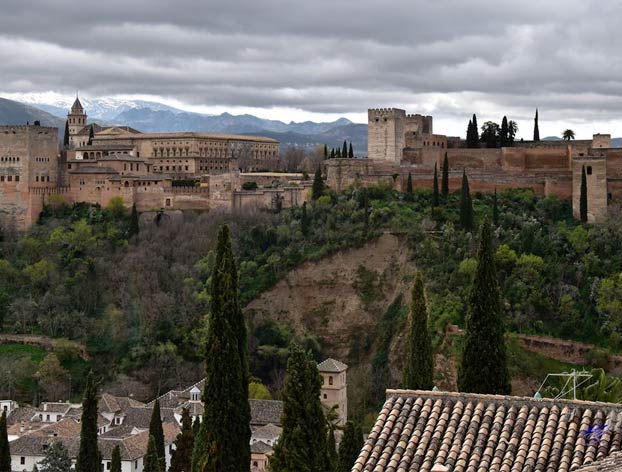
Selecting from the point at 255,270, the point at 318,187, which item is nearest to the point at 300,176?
the point at 318,187

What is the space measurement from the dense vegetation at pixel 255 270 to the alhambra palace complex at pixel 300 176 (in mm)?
1091

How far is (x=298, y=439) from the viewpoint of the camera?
61.2ft

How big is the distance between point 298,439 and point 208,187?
42.2m

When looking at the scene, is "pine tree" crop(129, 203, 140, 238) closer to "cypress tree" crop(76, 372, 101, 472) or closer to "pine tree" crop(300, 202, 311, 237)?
"pine tree" crop(300, 202, 311, 237)

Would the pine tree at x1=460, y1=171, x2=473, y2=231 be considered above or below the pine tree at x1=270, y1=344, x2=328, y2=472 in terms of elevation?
above

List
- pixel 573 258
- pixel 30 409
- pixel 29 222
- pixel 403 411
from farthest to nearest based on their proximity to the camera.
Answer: pixel 29 222
pixel 573 258
pixel 30 409
pixel 403 411

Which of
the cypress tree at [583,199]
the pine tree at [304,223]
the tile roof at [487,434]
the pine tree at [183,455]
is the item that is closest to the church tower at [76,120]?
the pine tree at [304,223]

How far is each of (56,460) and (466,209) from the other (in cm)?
2409

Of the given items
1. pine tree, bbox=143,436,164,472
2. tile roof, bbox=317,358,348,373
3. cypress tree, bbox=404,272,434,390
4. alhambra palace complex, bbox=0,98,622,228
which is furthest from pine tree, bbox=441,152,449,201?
cypress tree, bbox=404,272,434,390

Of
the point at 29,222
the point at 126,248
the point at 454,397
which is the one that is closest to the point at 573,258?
the point at 126,248

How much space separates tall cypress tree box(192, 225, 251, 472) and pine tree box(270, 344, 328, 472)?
1.36 meters

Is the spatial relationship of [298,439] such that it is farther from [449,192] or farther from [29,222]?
[29,222]

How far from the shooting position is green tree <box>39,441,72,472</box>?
108 ft

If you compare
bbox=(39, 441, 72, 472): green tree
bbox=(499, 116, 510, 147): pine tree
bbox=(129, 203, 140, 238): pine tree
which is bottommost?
bbox=(39, 441, 72, 472): green tree
